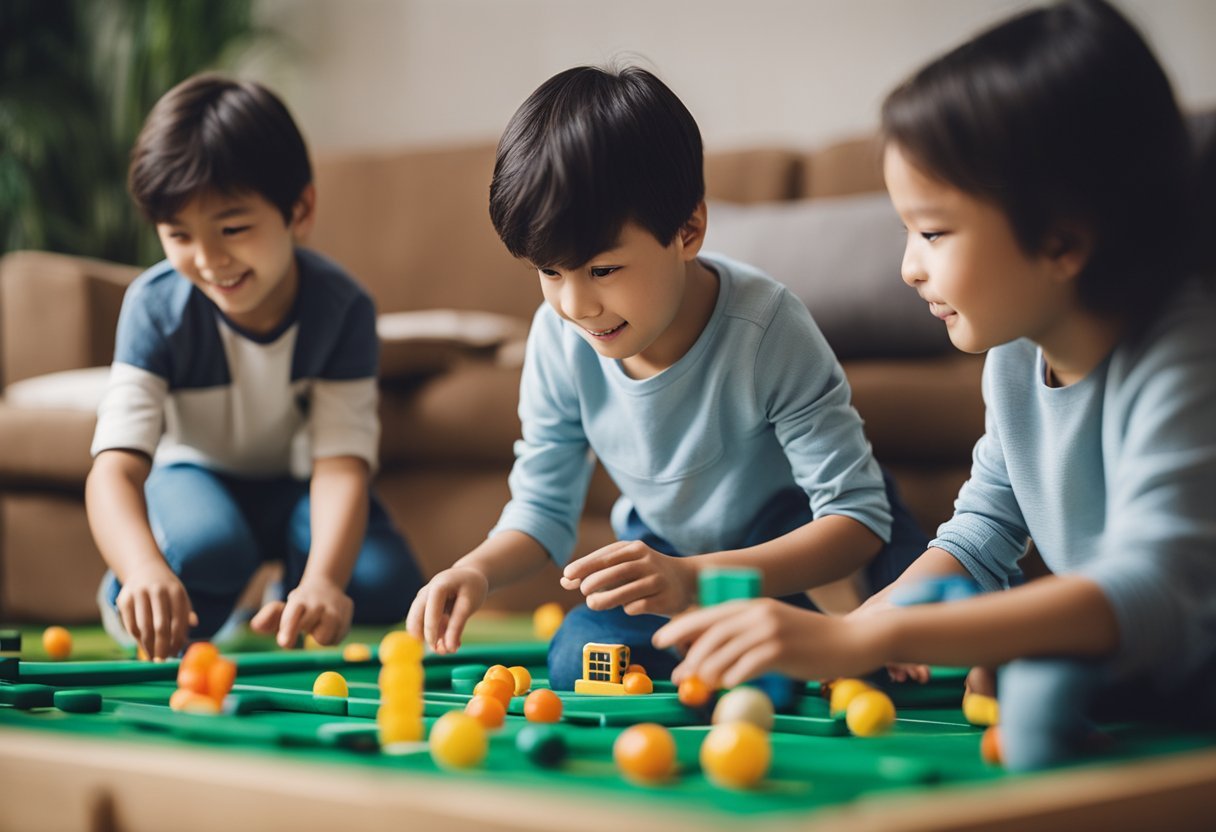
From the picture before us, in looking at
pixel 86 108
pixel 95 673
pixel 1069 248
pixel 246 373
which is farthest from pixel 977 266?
pixel 86 108

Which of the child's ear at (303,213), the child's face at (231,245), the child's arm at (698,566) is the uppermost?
the child's ear at (303,213)

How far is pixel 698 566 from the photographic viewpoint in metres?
1.05

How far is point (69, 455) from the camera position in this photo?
207 cm

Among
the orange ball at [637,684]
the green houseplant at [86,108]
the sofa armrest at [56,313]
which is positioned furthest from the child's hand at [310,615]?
the green houseplant at [86,108]

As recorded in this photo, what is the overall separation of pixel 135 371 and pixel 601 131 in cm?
76

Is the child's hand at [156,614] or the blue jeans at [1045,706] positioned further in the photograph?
the child's hand at [156,614]

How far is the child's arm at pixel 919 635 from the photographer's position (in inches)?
29.0

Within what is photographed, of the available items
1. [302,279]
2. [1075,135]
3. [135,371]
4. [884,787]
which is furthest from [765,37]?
[884,787]

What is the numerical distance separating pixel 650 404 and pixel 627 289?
0.60ft

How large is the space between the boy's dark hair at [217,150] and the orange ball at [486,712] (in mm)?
782

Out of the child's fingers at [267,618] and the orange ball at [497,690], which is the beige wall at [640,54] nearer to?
the child's fingers at [267,618]

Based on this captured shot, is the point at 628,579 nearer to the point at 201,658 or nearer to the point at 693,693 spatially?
the point at 693,693

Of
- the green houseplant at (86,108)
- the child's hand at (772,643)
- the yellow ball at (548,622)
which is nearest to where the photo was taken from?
the child's hand at (772,643)

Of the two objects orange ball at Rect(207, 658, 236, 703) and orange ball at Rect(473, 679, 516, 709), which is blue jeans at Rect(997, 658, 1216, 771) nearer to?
orange ball at Rect(473, 679, 516, 709)
